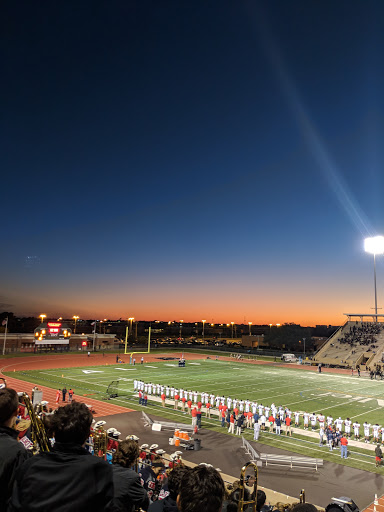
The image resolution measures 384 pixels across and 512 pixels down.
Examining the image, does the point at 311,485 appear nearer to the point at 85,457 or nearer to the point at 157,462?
the point at 157,462

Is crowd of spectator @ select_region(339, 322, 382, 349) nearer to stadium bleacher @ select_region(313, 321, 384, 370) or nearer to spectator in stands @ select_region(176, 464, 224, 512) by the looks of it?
stadium bleacher @ select_region(313, 321, 384, 370)

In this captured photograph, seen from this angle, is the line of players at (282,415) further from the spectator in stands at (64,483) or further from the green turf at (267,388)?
the spectator in stands at (64,483)

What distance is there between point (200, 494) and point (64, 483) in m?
0.80

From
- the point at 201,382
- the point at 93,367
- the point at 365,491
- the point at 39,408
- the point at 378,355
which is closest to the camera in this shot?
the point at 365,491

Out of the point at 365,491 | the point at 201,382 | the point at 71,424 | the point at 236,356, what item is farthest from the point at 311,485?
the point at 236,356

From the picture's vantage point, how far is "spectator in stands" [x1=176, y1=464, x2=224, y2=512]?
7.48 ft

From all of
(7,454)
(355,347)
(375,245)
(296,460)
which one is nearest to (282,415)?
(296,460)

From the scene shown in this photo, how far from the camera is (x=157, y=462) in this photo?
8430mm

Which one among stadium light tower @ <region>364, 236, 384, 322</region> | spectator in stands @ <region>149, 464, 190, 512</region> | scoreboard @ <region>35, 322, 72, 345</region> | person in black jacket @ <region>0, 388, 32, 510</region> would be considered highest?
stadium light tower @ <region>364, 236, 384, 322</region>

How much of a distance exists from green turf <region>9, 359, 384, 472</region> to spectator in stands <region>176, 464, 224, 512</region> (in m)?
16.1

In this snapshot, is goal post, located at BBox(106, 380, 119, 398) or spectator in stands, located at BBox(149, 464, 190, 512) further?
goal post, located at BBox(106, 380, 119, 398)

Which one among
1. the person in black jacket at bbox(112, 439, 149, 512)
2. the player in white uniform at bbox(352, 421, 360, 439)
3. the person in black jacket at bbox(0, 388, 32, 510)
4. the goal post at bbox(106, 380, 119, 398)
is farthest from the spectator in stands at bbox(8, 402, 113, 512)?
the goal post at bbox(106, 380, 119, 398)

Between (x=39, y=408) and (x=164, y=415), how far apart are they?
9491mm

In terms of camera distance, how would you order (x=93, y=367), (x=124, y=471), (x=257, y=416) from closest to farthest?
(x=124, y=471) → (x=257, y=416) → (x=93, y=367)
